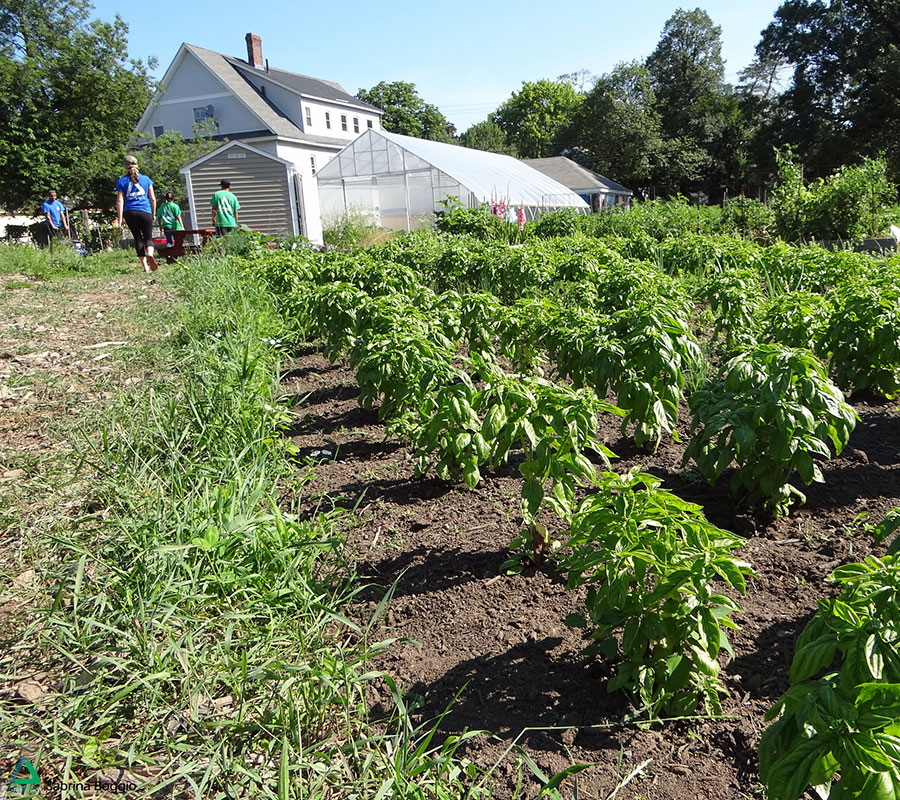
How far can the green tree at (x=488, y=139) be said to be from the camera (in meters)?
70.1

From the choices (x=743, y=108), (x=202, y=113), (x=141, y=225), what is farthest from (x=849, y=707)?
(x=743, y=108)

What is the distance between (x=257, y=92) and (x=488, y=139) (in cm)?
3867

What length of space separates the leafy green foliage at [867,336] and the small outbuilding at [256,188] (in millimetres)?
22882

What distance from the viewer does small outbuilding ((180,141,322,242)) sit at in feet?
82.8

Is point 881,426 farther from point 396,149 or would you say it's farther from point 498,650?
point 396,149

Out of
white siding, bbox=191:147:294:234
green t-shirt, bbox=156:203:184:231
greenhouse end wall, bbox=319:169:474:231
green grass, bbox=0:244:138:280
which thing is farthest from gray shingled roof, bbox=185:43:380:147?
green grass, bbox=0:244:138:280

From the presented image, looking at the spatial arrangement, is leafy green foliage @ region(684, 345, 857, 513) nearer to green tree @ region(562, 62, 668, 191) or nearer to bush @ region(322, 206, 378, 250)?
bush @ region(322, 206, 378, 250)

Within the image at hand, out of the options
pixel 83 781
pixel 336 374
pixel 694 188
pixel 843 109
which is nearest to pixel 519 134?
pixel 694 188

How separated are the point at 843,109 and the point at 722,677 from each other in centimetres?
4492

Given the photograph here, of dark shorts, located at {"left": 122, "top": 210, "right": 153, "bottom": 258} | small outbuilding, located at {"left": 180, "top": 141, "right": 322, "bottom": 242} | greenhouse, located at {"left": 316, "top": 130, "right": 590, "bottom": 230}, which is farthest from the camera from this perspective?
small outbuilding, located at {"left": 180, "top": 141, "right": 322, "bottom": 242}

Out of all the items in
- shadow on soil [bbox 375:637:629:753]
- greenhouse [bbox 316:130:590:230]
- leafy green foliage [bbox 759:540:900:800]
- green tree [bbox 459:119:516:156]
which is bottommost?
shadow on soil [bbox 375:637:629:753]

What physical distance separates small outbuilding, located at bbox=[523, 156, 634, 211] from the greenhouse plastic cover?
18.5 meters

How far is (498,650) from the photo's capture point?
2574mm

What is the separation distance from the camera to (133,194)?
36.2 ft
